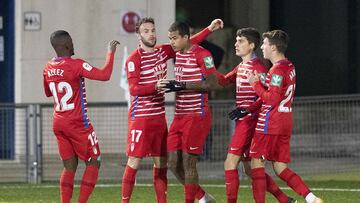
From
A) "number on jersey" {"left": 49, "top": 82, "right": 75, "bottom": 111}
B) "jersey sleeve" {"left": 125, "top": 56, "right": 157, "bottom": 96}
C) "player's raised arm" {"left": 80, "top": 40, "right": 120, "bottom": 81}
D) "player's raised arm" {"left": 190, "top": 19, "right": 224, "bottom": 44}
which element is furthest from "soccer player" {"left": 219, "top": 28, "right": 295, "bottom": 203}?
"number on jersey" {"left": 49, "top": 82, "right": 75, "bottom": 111}

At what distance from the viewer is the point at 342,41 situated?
88.6ft

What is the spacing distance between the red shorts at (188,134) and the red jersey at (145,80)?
0.80 ft

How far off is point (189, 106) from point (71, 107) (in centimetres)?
130

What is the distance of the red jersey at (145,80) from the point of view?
15695mm

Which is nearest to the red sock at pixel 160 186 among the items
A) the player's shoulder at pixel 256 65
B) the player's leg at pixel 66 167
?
the player's leg at pixel 66 167

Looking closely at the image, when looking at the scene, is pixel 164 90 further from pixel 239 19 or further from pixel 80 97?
pixel 239 19

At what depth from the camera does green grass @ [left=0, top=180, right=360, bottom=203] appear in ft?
59.8

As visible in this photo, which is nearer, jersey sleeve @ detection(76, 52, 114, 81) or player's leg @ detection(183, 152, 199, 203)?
jersey sleeve @ detection(76, 52, 114, 81)

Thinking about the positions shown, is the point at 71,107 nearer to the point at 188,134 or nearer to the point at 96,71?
the point at 96,71

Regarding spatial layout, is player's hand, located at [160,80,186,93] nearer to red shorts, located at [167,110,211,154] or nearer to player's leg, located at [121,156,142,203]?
red shorts, located at [167,110,211,154]

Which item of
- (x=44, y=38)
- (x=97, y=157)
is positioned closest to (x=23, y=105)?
(x=44, y=38)

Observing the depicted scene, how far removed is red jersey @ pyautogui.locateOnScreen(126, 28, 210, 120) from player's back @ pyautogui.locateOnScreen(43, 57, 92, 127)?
19.9 inches

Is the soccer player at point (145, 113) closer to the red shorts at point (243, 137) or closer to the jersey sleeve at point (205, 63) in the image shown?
the jersey sleeve at point (205, 63)

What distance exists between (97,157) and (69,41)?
4.29 ft
